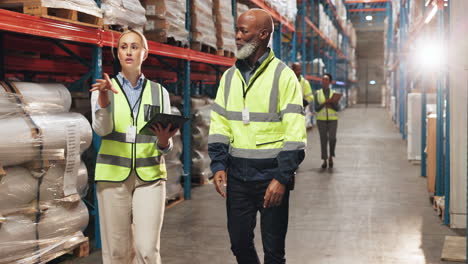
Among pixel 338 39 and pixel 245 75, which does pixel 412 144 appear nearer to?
pixel 245 75

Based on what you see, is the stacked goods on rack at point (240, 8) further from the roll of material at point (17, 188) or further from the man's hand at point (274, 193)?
the man's hand at point (274, 193)

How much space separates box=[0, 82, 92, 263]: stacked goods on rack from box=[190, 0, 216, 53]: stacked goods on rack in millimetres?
3064

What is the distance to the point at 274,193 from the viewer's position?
2914 millimetres

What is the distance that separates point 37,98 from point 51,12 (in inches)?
30.8

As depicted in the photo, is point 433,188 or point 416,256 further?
point 433,188

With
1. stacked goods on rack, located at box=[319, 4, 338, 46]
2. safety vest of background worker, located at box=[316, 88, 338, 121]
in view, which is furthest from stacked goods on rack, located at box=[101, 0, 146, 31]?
stacked goods on rack, located at box=[319, 4, 338, 46]

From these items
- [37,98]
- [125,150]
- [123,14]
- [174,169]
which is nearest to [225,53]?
[174,169]

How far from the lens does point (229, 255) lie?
5.00m

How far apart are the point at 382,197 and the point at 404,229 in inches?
70.8

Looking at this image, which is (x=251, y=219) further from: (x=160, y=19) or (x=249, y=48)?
(x=160, y=19)

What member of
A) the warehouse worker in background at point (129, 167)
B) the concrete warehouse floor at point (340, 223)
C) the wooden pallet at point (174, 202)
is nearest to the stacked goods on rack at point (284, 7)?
the concrete warehouse floor at point (340, 223)

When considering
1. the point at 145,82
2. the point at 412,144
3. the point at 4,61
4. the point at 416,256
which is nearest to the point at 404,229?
the point at 416,256

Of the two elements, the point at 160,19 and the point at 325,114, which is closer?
the point at 160,19

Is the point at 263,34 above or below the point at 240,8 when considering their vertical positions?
below
